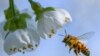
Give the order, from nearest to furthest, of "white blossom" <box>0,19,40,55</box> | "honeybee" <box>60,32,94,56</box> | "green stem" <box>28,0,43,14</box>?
"white blossom" <box>0,19,40,55</box> < "green stem" <box>28,0,43,14</box> < "honeybee" <box>60,32,94,56</box>

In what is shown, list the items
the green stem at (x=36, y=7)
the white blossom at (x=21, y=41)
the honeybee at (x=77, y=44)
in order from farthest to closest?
the honeybee at (x=77, y=44)
the green stem at (x=36, y=7)
the white blossom at (x=21, y=41)

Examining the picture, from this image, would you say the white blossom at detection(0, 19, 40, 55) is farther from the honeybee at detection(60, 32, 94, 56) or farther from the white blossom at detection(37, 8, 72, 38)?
the honeybee at detection(60, 32, 94, 56)

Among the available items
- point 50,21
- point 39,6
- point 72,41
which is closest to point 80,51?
point 72,41

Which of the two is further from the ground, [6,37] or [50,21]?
[50,21]

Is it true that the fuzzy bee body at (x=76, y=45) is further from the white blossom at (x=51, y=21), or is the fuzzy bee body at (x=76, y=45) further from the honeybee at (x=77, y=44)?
the white blossom at (x=51, y=21)

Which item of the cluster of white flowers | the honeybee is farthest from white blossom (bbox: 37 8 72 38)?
the honeybee

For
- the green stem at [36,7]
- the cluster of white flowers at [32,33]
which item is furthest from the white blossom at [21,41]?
the green stem at [36,7]

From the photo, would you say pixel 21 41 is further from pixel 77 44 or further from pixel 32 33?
pixel 77 44

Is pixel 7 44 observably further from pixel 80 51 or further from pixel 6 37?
pixel 80 51
